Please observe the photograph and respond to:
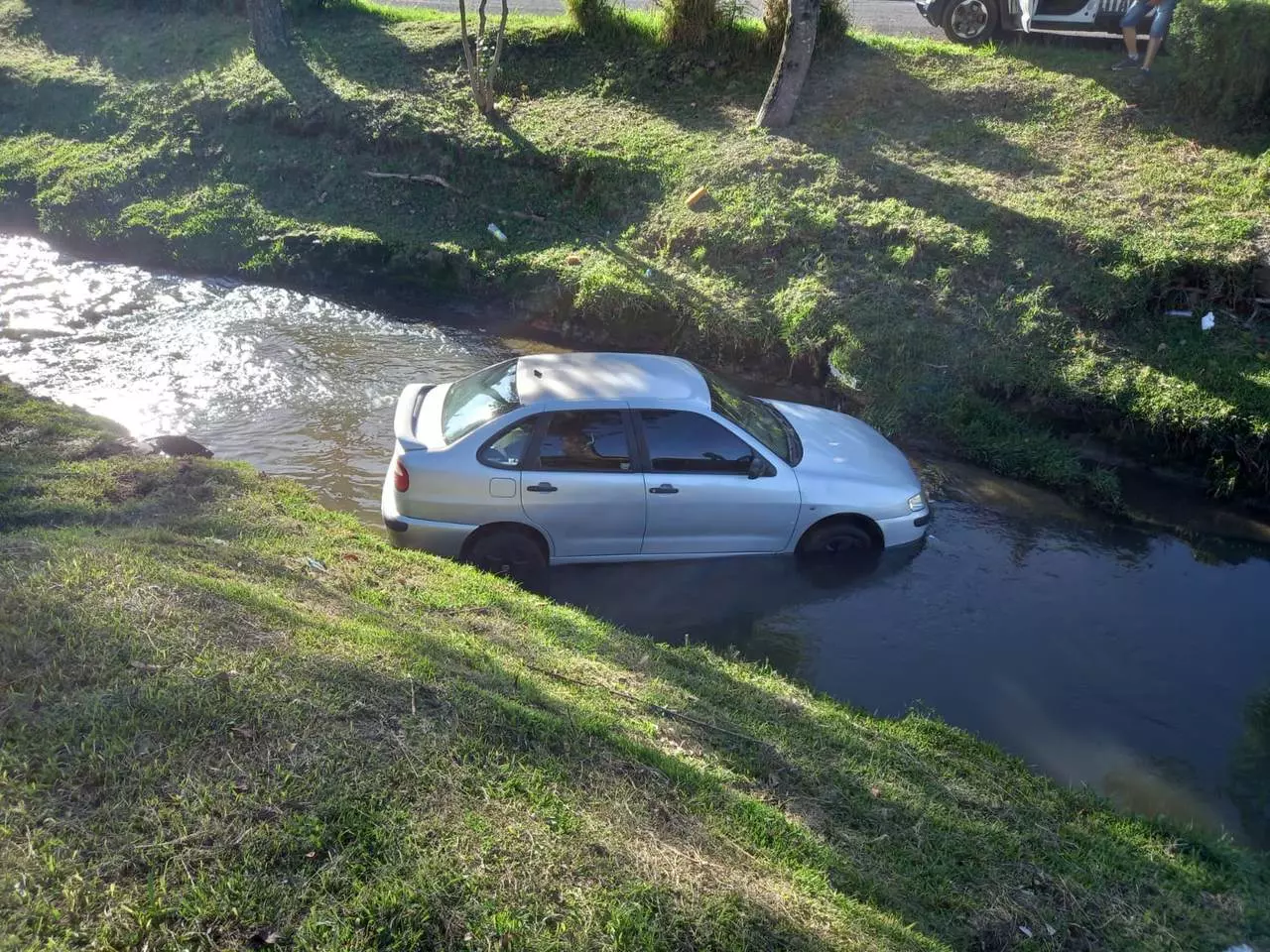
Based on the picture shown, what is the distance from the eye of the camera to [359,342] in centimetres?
1277

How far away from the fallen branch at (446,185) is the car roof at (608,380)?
679 cm

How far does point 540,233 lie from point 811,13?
4.99 metres

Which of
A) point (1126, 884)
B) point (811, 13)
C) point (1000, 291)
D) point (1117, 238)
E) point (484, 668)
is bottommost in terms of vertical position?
point (1126, 884)

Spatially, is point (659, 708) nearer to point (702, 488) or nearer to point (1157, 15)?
point (702, 488)

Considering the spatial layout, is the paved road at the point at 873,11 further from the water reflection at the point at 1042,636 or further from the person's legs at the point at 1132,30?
the water reflection at the point at 1042,636

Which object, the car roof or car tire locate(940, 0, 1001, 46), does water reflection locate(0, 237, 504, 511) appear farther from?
car tire locate(940, 0, 1001, 46)

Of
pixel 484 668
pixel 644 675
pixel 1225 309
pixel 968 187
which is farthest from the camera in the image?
pixel 968 187

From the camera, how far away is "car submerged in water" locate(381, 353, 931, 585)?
7605 millimetres

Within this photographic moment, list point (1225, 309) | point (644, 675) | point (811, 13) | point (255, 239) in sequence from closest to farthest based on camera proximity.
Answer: point (644, 675) < point (1225, 309) < point (811, 13) < point (255, 239)

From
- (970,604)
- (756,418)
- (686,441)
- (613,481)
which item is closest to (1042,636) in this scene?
(970,604)

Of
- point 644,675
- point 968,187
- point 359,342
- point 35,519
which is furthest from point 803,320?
point 35,519

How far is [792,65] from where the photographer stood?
47.0ft

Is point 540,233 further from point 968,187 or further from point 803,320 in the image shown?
point 968,187

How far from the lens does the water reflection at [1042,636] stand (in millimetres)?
6547
